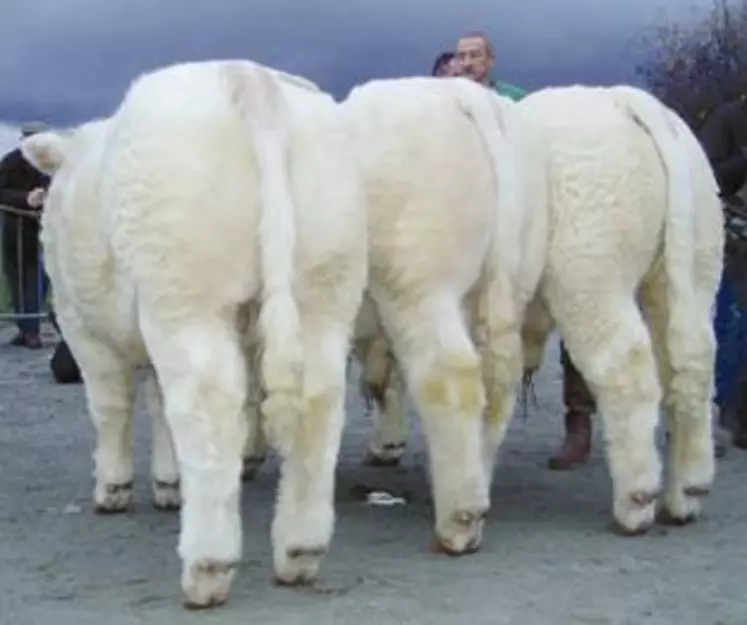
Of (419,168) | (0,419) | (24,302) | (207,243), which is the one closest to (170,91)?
(207,243)

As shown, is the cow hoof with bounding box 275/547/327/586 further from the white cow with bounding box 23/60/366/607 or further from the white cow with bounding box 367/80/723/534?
the white cow with bounding box 367/80/723/534

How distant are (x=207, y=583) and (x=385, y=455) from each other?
371 centimetres

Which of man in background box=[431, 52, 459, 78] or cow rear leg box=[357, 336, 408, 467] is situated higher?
man in background box=[431, 52, 459, 78]

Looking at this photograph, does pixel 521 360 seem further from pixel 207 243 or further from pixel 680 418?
pixel 207 243

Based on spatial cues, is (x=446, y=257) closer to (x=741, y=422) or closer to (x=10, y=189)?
(x=741, y=422)

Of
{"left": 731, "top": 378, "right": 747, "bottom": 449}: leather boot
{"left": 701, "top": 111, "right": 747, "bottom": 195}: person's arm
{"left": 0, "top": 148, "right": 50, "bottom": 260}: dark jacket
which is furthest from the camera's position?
{"left": 0, "top": 148, "right": 50, "bottom": 260}: dark jacket

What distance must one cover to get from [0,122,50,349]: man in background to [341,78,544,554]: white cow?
30.8 ft

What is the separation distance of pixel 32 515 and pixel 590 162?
3006mm

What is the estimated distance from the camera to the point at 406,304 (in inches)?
272

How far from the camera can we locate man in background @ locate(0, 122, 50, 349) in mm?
16359

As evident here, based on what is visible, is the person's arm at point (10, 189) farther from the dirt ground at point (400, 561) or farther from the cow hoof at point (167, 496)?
the cow hoof at point (167, 496)

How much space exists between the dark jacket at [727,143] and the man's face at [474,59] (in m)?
1.64

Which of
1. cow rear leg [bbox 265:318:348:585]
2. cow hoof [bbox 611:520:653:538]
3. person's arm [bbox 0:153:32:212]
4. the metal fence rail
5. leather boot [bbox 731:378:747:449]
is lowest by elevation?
the metal fence rail

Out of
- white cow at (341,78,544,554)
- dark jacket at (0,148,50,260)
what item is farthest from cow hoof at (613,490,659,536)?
dark jacket at (0,148,50,260)
